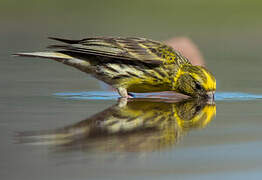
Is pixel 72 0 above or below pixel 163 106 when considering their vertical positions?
above

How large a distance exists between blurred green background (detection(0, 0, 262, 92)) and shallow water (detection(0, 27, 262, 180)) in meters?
5.41

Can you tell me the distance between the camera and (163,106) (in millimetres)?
7426

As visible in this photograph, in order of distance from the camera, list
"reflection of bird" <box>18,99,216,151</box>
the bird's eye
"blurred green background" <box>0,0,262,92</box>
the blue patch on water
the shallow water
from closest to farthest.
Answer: the shallow water, "reflection of bird" <box>18,99,216,151</box>, the blue patch on water, the bird's eye, "blurred green background" <box>0,0,262,92</box>

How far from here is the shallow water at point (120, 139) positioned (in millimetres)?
4070

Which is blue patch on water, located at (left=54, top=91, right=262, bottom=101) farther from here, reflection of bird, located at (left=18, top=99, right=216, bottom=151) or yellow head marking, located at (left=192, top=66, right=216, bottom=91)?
reflection of bird, located at (left=18, top=99, right=216, bottom=151)

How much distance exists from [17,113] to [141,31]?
1445 centimetres

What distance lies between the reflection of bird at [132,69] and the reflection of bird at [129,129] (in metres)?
1.42

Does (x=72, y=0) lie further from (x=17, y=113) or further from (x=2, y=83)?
(x=17, y=113)

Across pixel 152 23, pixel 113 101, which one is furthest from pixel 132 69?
pixel 152 23

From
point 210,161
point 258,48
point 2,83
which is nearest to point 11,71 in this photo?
point 2,83

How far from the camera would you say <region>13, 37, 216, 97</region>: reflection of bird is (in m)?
8.82

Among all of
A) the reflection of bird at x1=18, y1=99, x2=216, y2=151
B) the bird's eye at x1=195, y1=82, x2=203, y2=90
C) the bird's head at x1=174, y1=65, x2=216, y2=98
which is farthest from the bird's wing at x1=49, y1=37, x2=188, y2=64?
the reflection of bird at x1=18, y1=99, x2=216, y2=151

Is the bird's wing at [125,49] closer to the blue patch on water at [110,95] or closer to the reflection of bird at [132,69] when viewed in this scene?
the reflection of bird at [132,69]

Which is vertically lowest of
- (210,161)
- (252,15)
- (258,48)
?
(210,161)
